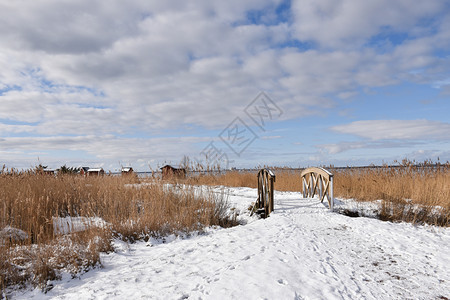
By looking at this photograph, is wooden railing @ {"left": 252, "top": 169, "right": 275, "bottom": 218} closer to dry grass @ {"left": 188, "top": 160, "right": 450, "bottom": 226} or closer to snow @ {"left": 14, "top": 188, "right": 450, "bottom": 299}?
dry grass @ {"left": 188, "top": 160, "right": 450, "bottom": 226}

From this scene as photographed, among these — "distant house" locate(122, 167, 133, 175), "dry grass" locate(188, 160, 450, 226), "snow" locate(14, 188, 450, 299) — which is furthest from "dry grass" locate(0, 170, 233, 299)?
"dry grass" locate(188, 160, 450, 226)

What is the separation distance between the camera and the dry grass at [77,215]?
4373 mm

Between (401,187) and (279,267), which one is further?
(401,187)

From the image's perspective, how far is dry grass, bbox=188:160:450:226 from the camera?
26.1 ft

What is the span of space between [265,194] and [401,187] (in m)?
4.90

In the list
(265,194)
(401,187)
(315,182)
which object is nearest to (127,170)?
(265,194)

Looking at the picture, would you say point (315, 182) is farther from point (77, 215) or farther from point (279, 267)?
point (77, 215)

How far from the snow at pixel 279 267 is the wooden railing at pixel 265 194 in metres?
1.85

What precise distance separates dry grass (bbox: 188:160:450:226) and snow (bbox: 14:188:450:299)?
1.49 meters

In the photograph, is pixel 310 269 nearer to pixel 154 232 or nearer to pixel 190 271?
pixel 190 271

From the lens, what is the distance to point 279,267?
3.85 metres

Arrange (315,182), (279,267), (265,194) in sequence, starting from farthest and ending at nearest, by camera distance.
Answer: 1. (315,182)
2. (265,194)
3. (279,267)

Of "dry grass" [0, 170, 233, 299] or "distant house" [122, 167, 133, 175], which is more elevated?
"distant house" [122, 167, 133, 175]

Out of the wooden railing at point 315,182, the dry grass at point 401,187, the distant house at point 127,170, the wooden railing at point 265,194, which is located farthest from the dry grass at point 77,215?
the wooden railing at point 315,182
